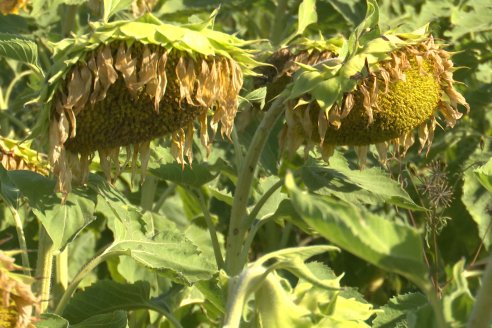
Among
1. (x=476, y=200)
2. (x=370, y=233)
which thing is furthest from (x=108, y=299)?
(x=370, y=233)

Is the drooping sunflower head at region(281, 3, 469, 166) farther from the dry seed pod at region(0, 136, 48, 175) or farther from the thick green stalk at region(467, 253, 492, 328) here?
the thick green stalk at region(467, 253, 492, 328)

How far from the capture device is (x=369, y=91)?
1.85m

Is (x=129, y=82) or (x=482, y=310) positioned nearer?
(x=482, y=310)

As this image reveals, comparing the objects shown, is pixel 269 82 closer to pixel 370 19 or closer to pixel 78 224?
pixel 370 19

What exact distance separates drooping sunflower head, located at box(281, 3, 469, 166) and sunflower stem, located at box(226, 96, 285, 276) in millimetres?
37

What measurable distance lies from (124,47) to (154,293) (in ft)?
3.38

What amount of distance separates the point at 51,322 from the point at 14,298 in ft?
0.74

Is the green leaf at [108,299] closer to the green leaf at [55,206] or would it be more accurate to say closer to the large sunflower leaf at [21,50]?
the green leaf at [55,206]

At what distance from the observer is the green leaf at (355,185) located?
6.27 feet

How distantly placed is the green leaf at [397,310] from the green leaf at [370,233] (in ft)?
2.84

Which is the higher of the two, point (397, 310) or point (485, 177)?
point (485, 177)

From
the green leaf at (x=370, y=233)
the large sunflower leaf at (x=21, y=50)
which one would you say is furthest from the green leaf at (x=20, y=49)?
the green leaf at (x=370, y=233)

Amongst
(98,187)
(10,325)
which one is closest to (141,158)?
(98,187)

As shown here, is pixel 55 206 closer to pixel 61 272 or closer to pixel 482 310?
pixel 61 272
